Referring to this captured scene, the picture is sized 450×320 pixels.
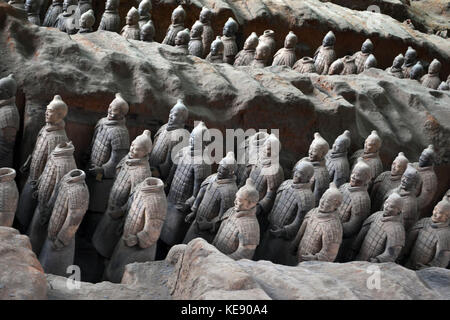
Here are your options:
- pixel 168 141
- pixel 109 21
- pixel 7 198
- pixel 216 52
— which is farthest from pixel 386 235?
pixel 109 21

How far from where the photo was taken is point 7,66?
5.95 metres

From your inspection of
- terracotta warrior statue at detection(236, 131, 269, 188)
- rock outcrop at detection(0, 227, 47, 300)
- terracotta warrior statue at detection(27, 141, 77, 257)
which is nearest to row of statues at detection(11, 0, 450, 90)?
terracotta warrior statue at detection(236, 131, 269, 188)

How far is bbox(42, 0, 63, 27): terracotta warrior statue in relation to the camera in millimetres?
8117

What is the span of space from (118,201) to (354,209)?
207 cm


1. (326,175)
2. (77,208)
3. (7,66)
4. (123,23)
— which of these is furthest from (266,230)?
(123,23)

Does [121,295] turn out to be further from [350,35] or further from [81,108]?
[350,35]

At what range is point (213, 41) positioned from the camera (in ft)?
27.2

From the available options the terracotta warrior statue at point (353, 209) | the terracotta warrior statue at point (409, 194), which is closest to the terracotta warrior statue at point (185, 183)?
the terracotta warrior statue at point (353, 209)

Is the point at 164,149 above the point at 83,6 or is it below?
below

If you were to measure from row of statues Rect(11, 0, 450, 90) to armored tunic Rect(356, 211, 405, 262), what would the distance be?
3.04m

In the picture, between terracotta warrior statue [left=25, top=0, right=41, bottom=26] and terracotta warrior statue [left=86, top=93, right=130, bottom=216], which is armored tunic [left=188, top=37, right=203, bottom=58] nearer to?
terracotta warrior statue [left=25, top=0, right=41, bottom=26]

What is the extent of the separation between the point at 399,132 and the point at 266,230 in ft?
8.64

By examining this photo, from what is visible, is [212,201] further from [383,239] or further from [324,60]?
[324,60]

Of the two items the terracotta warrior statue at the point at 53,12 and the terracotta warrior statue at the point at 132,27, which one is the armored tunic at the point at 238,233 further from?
the terracotta warrior statue at the point at 53,12
